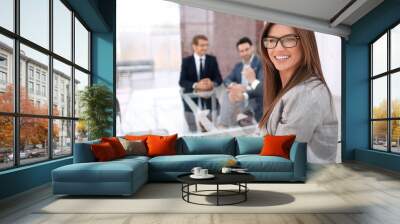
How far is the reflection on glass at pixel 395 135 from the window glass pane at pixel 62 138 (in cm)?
648

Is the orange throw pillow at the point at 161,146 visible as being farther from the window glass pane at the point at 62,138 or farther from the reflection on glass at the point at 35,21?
the reflection on glass at the point at 35,21

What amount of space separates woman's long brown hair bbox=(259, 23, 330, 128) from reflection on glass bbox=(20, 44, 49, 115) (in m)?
5.07

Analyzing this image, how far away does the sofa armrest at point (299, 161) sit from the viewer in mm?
6219

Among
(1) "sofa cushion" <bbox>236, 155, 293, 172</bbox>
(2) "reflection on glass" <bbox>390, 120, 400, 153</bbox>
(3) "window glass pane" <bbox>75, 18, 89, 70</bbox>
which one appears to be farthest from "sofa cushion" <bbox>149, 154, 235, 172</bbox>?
(2) "reflection on glass" <bbox>390, 120, 400, 153</bbox>

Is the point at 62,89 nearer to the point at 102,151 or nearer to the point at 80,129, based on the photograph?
the point at 80,129

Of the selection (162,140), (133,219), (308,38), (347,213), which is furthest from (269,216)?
(308,38)

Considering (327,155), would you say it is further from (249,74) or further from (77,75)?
(77,75)

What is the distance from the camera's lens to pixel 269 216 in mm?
4059

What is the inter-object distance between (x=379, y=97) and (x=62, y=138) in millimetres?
6896

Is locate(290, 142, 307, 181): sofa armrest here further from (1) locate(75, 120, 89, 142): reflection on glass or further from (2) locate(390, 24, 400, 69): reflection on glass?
(1) locate(75, 120, 89, 142): reflection on glass

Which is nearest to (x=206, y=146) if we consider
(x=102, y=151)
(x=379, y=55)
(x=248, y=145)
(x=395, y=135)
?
(x=248, y=145)

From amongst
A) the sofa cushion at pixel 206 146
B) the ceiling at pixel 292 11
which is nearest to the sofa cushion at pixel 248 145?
the sofa cushion at pixel 206 146

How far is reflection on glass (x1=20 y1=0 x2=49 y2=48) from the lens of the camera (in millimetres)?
5719

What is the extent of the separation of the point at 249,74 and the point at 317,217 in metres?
5.95
